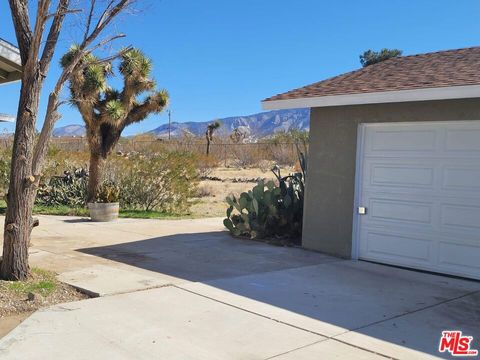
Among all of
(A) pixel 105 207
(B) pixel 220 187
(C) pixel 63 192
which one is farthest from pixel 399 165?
(B) pixel 220 187

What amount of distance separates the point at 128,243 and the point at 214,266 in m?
2.68

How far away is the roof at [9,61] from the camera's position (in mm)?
9727

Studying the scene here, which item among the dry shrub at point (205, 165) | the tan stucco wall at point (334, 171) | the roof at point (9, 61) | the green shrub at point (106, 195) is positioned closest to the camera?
the tan stucco wall at point (334, 171)

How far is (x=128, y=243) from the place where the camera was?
10.7 m

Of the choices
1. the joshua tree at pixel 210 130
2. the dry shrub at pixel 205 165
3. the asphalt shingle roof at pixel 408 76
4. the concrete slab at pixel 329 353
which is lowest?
Result: the concrete slab at pixel 329 353

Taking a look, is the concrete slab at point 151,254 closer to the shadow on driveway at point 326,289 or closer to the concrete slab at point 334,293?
the shadow on driveway at point 326,289

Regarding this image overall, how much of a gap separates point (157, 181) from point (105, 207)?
112 inches

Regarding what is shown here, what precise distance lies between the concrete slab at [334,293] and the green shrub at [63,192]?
33.4 feet

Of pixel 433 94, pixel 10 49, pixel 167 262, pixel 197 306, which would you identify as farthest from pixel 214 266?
pixel 10 49

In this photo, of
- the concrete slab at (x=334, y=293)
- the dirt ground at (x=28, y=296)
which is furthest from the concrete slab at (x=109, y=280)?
the concrete slab at (x=334, y=293)

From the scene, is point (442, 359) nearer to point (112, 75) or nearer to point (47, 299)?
point (47, 299)

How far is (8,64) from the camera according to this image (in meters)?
10.6

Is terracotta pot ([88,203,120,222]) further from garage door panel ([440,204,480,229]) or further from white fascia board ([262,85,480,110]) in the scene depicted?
garage door panel ([440,204,480,229])

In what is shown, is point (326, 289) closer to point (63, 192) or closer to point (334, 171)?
point (334, 171)
